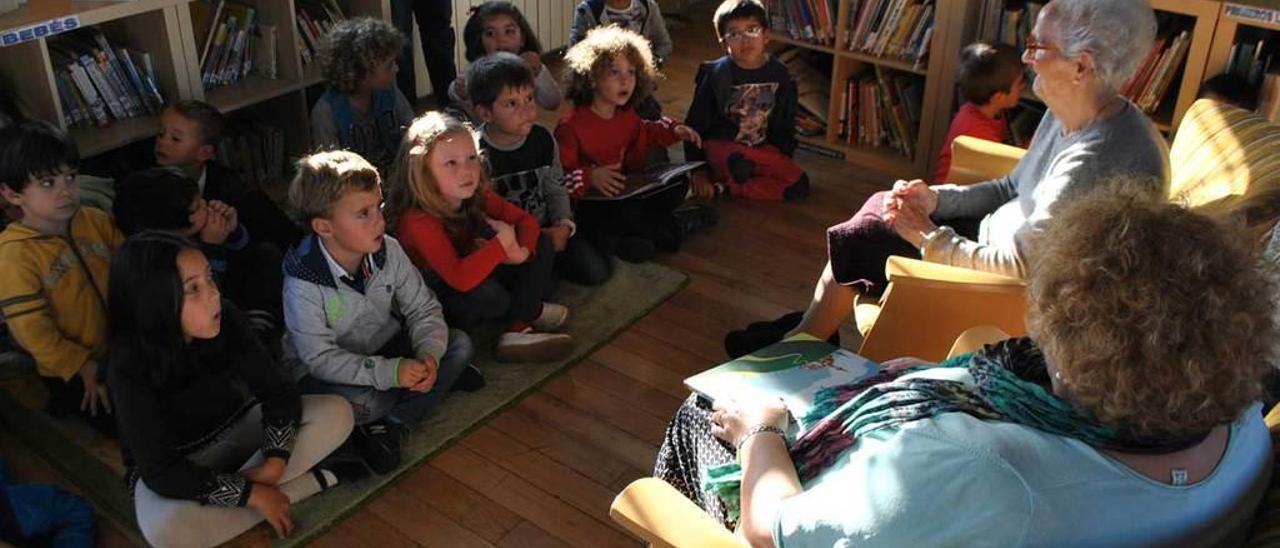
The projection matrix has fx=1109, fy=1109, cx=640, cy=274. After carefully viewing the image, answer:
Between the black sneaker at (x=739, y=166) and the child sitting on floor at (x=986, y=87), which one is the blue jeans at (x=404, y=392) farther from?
the child sitting on floor at (x=986, y=87)

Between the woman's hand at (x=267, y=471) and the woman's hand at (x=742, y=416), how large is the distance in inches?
42.3

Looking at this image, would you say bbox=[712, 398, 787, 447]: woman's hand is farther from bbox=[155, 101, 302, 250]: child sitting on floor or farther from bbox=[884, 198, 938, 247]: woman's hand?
bbox=[155, 101, 302, 250]: child sitting on floor

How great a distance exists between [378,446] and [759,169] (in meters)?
2.02

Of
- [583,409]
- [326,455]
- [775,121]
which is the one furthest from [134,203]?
[775,121]

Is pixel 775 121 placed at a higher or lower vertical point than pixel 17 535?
higher

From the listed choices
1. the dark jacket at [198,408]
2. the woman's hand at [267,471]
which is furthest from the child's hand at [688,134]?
the woman's hand at [267,471]

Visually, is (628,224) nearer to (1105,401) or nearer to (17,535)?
(17,535)

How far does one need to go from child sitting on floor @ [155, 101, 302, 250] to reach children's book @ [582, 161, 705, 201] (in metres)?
1.00

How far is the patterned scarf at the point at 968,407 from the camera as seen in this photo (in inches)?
55.9

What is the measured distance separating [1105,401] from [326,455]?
1.79m

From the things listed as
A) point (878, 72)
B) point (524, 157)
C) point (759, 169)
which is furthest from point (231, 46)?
point (878, 72)

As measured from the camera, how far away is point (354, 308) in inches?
107

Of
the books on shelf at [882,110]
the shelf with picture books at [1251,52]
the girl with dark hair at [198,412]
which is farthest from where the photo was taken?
the books on shelf at [882,110]

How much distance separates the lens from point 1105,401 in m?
1.38
